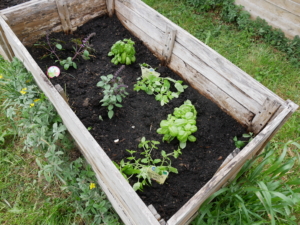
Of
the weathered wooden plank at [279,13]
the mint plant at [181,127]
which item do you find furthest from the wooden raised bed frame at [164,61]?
the weathered wooden plank at [279,13]

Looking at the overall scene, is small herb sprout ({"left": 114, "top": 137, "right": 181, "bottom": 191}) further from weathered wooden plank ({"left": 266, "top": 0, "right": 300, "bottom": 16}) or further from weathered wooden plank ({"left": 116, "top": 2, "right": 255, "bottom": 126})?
weathered wooden plank ({"left": 266, "top": 0, "right": 300, "bottom": 16})

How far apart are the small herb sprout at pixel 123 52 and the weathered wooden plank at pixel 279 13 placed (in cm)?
221

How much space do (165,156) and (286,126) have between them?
1613 mm

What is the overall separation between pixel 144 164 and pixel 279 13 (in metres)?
3.00

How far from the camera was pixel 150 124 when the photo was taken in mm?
2164

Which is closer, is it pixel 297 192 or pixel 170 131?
pixel 297 192

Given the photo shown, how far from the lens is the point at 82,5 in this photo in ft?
9.14

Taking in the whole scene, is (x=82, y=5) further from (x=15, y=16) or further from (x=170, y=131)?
(x=170, y=131)

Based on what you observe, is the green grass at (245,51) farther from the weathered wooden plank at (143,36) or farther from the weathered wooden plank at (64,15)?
the weathered wooden plank at (64,15)

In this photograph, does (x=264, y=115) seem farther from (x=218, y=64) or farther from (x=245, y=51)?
(x=245, y=51)

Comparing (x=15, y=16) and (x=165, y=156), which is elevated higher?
(x=15, y=16)

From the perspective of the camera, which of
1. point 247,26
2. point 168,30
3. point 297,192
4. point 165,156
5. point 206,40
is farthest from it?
point 247,26

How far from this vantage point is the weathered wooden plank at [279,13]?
3297mm

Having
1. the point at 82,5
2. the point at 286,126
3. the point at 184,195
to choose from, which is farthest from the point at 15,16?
the point at 286,126
